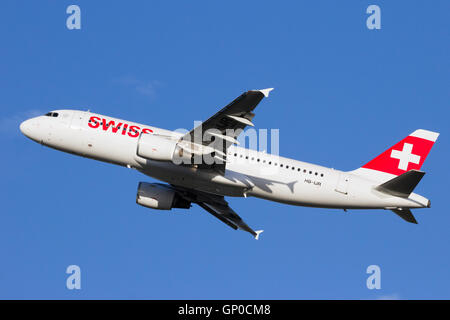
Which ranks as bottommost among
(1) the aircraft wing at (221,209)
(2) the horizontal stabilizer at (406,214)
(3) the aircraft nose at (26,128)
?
(2) the horizontal stabilizer at (406,214)

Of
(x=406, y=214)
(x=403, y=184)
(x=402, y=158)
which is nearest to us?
(x=403, y=184)

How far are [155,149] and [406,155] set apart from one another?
Result: 58.9ft

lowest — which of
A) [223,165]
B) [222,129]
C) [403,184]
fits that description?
[403,184]

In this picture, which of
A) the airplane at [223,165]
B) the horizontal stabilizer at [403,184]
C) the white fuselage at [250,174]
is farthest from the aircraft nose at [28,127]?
the horizontal stabilizer at [403,184]

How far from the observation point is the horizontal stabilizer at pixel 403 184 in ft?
125

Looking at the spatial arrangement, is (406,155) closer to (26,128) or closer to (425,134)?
(425,134)

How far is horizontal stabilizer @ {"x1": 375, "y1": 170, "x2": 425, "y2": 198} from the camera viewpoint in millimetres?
38219

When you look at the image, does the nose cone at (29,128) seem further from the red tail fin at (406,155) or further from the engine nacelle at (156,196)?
the red tail fin at (406,155)

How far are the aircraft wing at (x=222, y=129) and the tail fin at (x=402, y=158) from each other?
35.8 feet

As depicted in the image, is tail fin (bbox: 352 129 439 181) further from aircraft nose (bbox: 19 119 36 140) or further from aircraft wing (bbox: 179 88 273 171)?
aircraft nose (bbox: 19 119 36 140)

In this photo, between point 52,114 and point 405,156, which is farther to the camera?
point 405,156

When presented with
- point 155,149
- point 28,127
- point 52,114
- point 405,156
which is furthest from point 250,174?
point 28,127

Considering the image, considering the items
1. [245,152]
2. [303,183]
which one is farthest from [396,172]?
[245,152]

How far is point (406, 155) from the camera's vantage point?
4303 cm
